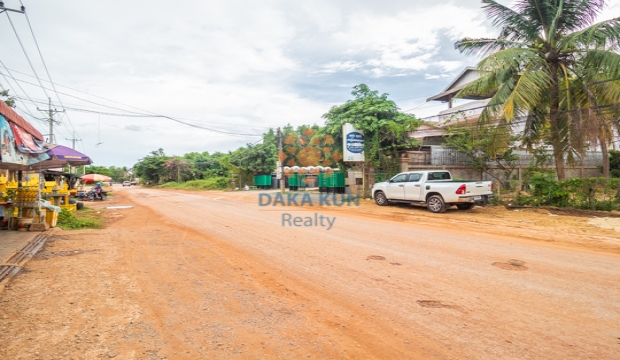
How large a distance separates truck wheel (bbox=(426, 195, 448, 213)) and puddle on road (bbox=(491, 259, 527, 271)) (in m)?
6.57

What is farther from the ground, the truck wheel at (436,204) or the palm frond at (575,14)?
the palm frond at (575,14)

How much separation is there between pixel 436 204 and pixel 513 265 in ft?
23.3

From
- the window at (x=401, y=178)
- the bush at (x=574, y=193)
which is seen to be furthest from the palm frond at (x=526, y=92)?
the window at (x=401, y=178)

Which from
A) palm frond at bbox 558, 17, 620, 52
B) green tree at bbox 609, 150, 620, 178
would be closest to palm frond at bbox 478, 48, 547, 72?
palm frond at bbox 558, 17, 620, 52

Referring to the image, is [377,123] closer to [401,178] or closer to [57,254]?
[401,178]

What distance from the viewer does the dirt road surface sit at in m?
2.88

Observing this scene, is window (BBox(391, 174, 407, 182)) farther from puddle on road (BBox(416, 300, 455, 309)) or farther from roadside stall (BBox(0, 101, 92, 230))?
roadside stall (BBox(0, 101, 92, 230))

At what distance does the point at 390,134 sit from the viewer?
1706 centimetres

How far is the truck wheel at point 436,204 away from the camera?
39.5 feet

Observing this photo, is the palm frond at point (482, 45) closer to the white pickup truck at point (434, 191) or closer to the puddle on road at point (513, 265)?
the white pickup truck at point (434, 191)

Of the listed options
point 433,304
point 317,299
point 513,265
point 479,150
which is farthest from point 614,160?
point 317,299

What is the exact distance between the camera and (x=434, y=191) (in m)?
12.3

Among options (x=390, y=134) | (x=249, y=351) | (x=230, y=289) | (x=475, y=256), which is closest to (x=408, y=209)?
(x=390, y=134)

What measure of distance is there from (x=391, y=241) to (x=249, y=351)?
4.99 m
